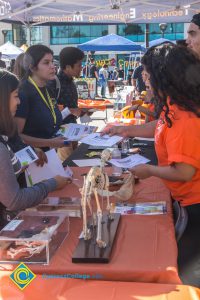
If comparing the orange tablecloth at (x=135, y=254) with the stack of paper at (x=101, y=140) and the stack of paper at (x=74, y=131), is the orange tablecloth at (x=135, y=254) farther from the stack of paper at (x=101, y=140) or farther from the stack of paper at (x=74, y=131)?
the stack of paper at (x=74, y=131)

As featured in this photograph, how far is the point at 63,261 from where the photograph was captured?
1.42 metres

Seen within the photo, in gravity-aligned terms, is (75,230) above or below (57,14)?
below

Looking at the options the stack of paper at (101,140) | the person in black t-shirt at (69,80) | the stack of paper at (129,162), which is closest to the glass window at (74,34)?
the person in black t-shirt at (69,80)

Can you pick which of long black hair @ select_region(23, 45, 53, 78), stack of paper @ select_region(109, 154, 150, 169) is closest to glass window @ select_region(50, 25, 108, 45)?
long black hair @ select_region(23, 45, 53, 78)

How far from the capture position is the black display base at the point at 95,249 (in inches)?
55.3

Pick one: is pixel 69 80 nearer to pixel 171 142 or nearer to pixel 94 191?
pixel 171 142

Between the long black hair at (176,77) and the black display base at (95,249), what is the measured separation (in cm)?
51

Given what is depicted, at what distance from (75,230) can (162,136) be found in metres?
0.56

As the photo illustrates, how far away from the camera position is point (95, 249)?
1466mm

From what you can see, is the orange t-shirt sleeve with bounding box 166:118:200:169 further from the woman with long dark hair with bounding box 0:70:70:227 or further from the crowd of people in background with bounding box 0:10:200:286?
the woman with long dark hair with bounding box 0:70:70:227

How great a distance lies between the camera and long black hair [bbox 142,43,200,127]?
1711 millimetres

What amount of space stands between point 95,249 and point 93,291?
22 centimetres

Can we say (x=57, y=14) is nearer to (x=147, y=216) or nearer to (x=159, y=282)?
(x=147, y=216)

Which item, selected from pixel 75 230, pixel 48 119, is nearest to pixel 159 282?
pixel 75 230
